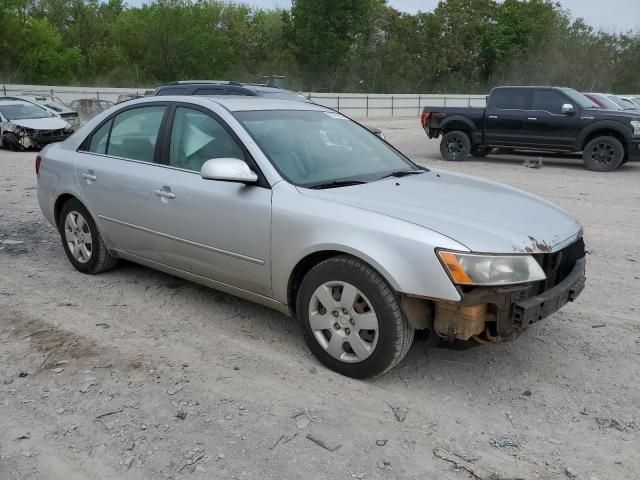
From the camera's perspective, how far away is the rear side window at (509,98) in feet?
43.9

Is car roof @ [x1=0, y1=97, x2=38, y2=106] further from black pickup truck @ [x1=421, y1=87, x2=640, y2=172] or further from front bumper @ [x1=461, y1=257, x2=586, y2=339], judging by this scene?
front bumper @ [x1=461, y1=257, x2=586, y2=339]

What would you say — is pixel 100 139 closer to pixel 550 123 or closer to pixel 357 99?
pixel 550 123

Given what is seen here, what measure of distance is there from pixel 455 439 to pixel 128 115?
351 centimetres

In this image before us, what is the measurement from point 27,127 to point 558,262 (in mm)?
15278

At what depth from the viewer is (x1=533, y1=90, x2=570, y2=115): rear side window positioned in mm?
12898

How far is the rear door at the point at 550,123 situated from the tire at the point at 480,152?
1.44m

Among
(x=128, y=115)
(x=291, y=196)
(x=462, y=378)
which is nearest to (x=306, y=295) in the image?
(x=291, y=196)

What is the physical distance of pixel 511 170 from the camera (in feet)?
41.9

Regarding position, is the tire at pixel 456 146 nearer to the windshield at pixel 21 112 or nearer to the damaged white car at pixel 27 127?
the damaged white car at pixel 27 127

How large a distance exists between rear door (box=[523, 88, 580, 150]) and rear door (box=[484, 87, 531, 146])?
184mm

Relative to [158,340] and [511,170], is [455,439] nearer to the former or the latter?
[158,340]

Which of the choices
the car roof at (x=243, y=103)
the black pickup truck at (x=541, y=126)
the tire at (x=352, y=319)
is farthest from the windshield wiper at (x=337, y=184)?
the black pickup truck at (x=541, y=126)

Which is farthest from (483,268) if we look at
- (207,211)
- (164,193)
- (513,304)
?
(164,193)

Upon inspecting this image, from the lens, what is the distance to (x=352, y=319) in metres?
3.35
